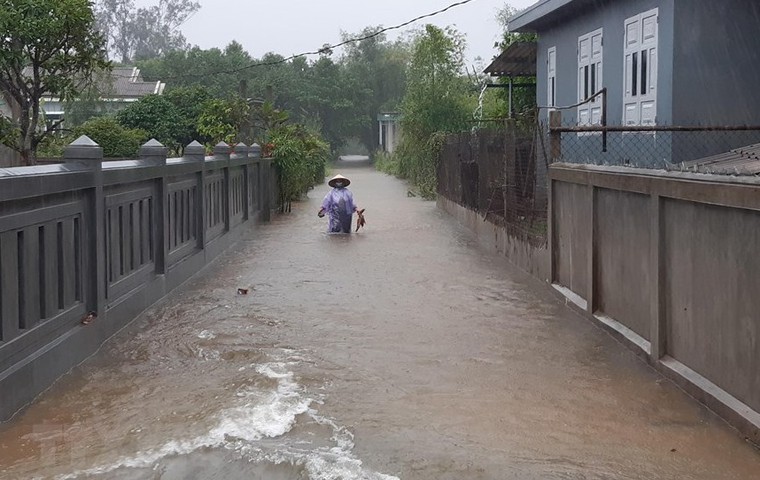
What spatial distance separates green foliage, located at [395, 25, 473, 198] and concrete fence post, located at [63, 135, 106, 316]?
84.2ft

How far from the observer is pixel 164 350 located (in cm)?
774

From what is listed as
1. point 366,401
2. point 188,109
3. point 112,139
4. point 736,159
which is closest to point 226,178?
point 736,159

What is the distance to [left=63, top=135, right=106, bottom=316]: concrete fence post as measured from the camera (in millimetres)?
7148

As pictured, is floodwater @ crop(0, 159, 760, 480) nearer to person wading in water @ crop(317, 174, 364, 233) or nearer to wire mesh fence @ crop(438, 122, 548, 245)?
wire mesh fence @ crop(438, 122, 548, 245)

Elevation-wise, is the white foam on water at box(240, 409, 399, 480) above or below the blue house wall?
below

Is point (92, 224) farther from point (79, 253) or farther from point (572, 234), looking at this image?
point (572, 234)

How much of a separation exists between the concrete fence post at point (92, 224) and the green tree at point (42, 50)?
14.5 metres

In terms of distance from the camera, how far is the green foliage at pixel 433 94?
34625 mm

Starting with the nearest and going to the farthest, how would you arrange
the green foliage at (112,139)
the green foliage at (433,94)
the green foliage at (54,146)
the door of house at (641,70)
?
the door of house at (641,70), the green foliage at (54,146), the green foliage at (112,139), the green foliage at (433,94)

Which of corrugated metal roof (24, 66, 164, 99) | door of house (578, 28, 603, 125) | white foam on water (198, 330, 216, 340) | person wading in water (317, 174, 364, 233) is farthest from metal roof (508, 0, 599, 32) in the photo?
corrugated metal roof (24, 66, 164, 99)

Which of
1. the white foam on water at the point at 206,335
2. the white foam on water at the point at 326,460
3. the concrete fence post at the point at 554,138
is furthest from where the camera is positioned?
the concrete fence post at the point at 554,138

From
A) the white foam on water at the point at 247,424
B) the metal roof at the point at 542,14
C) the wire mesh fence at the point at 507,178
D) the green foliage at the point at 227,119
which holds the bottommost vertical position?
the white foam on water at the point at 247,424

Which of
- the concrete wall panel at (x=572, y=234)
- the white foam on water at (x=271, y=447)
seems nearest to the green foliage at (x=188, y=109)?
the concrete wall panel at (x=572, y=234)

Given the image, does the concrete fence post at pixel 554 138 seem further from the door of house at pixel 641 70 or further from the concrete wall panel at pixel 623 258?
the door of house at pixel 641 70
